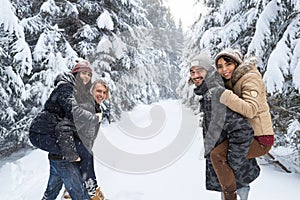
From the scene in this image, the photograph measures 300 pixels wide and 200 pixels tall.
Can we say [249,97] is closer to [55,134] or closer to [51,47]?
[55,134]

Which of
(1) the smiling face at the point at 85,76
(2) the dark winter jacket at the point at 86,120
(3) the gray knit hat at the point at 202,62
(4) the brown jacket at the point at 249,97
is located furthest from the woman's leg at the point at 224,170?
(1) the smiling face at the point at 85,76

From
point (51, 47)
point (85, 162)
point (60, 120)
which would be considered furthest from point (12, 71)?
point (60, 120)

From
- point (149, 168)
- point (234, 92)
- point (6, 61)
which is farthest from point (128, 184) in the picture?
point (6, 61)

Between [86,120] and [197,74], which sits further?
[86,120]

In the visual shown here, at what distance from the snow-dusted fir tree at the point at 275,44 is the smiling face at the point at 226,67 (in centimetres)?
195

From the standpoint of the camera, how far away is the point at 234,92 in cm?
257

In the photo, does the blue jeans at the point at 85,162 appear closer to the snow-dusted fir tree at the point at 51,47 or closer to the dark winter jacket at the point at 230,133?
the dark winter jacket at the point at 230,133

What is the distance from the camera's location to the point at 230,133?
2471mm

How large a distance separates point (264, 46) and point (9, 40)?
5165 millimetres

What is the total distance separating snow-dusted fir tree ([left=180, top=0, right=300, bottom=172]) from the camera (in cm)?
424

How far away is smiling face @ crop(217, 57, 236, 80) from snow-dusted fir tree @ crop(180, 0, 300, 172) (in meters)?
1.95

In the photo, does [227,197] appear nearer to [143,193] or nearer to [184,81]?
[143,193]

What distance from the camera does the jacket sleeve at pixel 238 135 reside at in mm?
2430

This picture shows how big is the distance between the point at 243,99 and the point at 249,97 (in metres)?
0.06
